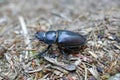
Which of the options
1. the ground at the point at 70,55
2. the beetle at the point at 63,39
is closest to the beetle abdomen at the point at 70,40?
the beetle at the point at 63,39

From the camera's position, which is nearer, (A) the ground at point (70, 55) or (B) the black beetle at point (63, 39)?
(A) the ground at point (70, 55)

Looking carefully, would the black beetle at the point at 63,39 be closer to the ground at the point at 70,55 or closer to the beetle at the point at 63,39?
the beetle at the point at 63,39

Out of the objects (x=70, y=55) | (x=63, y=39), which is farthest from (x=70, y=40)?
(x=70, y=55)

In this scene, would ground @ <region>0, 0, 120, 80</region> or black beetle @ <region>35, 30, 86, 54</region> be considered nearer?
ground @ <region>0, 0, 120, 80</region>

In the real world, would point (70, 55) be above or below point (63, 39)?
below

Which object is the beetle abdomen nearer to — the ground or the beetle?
the beetle

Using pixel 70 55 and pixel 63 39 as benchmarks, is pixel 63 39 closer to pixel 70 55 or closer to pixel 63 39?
pixel 63 39

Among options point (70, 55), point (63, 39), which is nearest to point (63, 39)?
point (63, 39)

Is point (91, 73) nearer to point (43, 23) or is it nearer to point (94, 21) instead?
point (94, 21)

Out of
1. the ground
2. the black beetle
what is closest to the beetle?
the black beetle

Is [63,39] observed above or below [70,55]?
above

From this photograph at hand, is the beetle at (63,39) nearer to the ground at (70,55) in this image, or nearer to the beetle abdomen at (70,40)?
the beetle abdomen at (70,40)

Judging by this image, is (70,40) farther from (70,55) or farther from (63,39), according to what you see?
(70,55)

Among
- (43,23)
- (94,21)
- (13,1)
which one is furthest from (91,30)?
(13,1)
